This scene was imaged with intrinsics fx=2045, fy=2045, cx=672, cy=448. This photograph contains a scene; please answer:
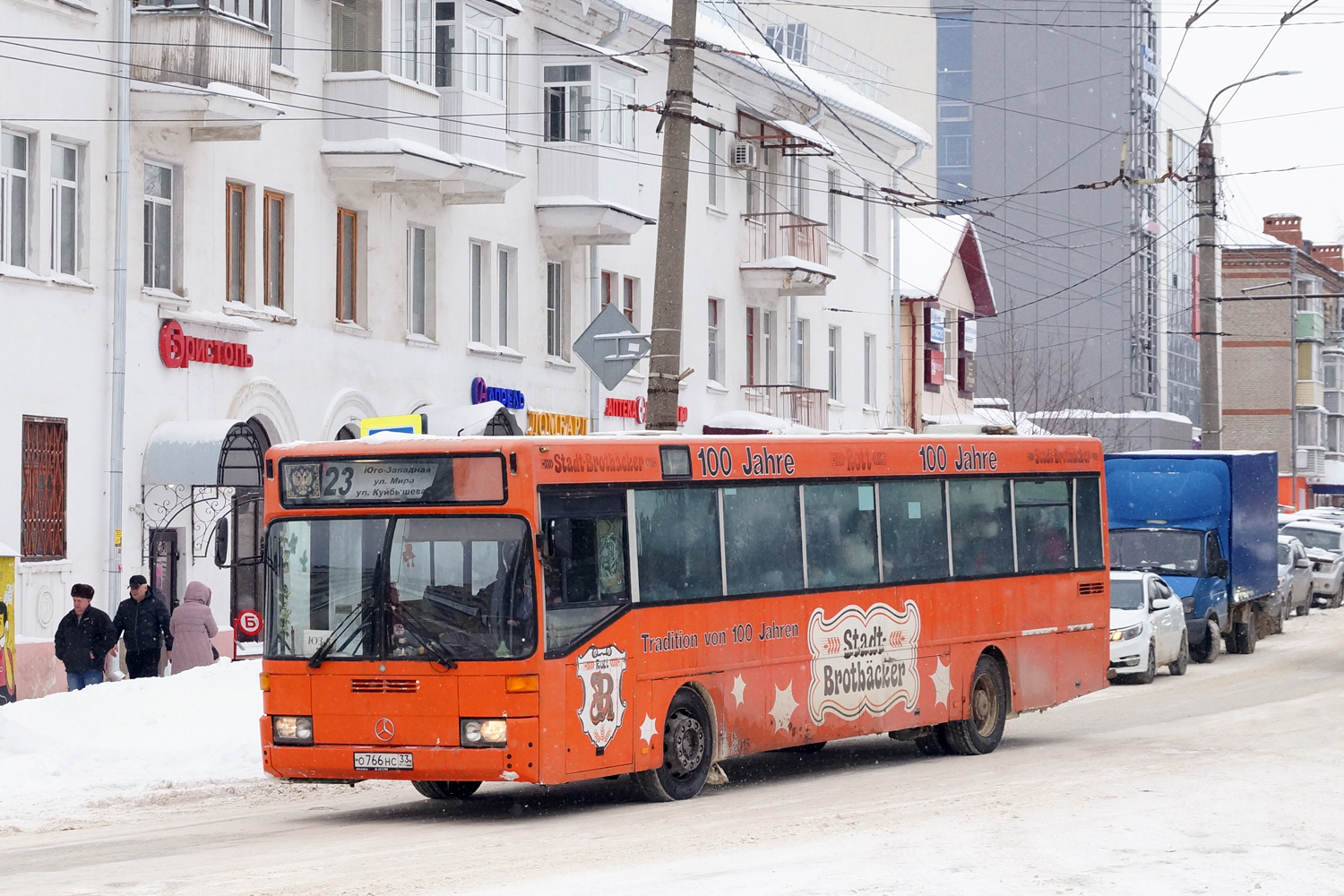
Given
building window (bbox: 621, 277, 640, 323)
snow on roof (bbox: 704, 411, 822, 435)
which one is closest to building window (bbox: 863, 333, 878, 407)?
snow on roof (bbox: 704, 411, 822, 435)

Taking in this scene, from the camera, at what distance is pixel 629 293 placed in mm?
35969

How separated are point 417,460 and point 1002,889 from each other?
506 cm

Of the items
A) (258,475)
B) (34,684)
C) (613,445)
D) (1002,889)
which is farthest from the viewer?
(258,475)

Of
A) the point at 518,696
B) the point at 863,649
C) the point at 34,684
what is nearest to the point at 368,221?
the point at 34,684

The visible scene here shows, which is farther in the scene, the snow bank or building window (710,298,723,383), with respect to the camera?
building window (710,298,723,383)

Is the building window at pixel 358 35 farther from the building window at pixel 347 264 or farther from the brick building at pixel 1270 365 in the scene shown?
the brick building at pixel 1270 365

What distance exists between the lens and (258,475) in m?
25.1

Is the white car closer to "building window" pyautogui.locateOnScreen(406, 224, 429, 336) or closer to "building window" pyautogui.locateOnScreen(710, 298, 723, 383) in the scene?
"building window" pyautogui.locateOnScreen(406, 224, 429, 336)

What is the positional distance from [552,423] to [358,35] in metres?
7.40

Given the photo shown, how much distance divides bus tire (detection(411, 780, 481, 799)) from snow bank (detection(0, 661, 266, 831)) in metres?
1.80

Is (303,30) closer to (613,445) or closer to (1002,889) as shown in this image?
(613,445)

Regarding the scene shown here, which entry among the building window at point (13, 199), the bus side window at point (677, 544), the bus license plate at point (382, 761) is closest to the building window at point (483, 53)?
the building window at point (13, 199)

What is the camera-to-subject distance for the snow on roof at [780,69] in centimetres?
3472

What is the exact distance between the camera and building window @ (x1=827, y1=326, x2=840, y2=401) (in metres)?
45.5
